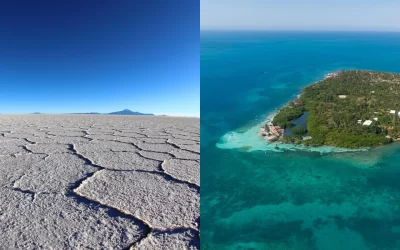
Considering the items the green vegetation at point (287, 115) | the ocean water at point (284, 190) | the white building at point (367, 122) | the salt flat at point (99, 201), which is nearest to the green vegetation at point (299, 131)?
the green vegetation at point (287, 115)

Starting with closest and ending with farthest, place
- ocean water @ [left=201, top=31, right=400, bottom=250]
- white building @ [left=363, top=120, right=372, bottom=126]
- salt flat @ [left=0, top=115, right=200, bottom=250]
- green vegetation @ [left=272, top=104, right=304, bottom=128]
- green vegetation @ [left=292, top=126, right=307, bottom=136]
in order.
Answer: salt flat @ [left=0, top=115, right=200, bottom=250] → ocean water @ [left=201, top=31, right=400, bottom=250] → green vegetation @ [left=292, top=126, right=307, bottom=136] → white building @ [left=363, top=120, right=372, bottom=126] → green vegetation @ [left=272, top=104, right=304, bottom=128]

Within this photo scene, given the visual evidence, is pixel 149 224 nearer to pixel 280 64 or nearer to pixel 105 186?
pixel 105 186

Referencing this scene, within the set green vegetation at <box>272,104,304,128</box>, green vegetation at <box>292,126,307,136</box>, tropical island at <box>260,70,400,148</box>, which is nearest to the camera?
tropical island at <box>260,70,400,148</box>

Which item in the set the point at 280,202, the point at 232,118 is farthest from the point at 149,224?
the point at 232,118

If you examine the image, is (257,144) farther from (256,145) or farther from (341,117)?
(341,117)

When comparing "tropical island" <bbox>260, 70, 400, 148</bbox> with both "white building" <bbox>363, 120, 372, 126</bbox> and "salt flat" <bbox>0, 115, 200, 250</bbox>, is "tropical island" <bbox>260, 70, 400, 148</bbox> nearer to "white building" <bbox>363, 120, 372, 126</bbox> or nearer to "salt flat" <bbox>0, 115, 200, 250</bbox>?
"white building" <bbox>363, 120, 372, 126</bbox>

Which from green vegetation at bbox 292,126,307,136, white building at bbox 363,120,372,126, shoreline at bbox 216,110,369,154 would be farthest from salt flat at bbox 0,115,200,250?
white building at bbox 363,120,372,126

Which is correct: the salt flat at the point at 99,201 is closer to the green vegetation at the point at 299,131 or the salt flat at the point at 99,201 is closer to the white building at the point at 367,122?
the green vegetation at the point at 299,131

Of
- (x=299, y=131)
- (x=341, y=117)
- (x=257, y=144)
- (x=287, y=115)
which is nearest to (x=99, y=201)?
(x=257, y=144)
